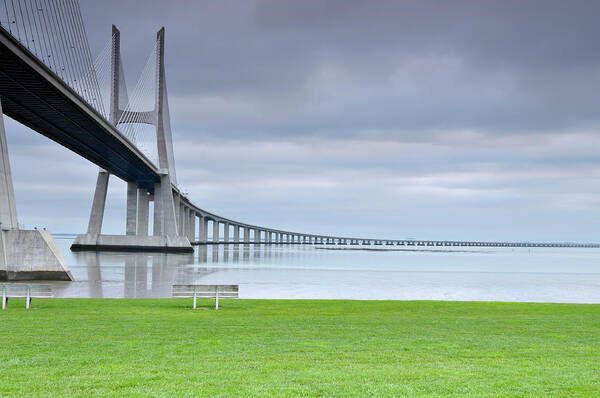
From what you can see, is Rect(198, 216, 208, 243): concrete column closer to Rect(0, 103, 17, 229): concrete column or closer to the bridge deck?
the bridge deck

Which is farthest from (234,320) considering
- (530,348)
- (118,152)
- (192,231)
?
(192,231)

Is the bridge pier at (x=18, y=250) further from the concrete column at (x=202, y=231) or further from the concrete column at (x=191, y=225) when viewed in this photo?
the concrete column at (x=202, y=231)

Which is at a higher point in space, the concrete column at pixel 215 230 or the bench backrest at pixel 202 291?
the concrete column at pixel 215 230

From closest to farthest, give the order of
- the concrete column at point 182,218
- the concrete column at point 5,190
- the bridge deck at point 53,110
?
the bridge deck at point 53,110 < the concrete column at point 5,190 < the concrete column at point 182,218

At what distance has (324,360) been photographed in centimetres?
764

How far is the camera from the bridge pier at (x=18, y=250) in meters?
25.7

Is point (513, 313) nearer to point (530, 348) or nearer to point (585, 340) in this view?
point (585, 340)

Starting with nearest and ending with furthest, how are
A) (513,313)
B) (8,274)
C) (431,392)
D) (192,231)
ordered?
1. (431,392)
2. (513,313)
3. (8,274)
4. (192,231)

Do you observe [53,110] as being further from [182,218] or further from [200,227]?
[200,227]

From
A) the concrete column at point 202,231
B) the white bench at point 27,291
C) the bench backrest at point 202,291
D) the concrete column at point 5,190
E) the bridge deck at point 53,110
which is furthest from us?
the concrete column at point 202,231

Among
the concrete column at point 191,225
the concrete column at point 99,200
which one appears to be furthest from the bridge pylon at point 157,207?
the concrete column at point 191,225

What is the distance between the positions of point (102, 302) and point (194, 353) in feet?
27.4

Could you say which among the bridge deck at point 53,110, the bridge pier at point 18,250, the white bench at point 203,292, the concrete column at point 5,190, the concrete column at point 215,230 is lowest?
the white bench at point 203,292

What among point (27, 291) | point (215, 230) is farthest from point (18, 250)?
point (215, 230)
